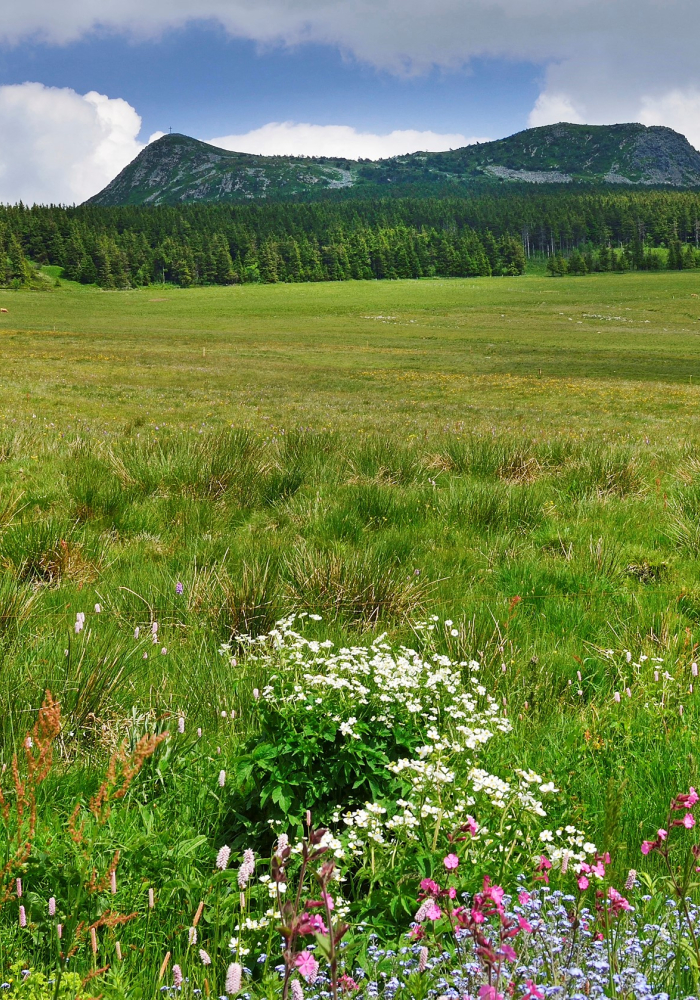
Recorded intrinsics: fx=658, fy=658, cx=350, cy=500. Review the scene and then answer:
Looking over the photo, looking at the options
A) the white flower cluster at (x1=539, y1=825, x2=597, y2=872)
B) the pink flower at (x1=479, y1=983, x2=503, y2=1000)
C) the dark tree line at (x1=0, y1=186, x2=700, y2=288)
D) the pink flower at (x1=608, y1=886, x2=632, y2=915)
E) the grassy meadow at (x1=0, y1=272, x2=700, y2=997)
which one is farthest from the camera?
the dark tree line at (x1=0, y1=186, x2=700, y2=288)

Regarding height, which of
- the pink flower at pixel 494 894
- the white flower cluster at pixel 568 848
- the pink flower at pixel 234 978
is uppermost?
the pink flower at pixel 234 978

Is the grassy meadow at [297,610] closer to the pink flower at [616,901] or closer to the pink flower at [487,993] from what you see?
the pink flower at [616,901]

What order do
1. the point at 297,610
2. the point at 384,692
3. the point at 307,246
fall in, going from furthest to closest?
the point at 307,246 → the point at 297,610 → the point at 384,692

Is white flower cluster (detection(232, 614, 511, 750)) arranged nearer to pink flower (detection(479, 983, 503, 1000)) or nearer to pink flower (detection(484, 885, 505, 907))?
pink flower (detection(484, 885, 505, 907))

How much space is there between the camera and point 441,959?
5.54ft

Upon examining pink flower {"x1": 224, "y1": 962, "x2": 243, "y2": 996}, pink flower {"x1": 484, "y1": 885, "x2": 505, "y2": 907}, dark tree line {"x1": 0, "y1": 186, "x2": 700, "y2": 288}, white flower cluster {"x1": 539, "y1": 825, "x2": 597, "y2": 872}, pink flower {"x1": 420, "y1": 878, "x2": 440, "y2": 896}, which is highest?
dark tree line {"x1": 0, "y1": 186, "x2": 700, "y2": 288}

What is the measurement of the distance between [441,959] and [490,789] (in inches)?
28.1

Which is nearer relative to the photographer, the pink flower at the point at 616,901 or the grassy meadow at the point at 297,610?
the pink flower at the point at 616,901

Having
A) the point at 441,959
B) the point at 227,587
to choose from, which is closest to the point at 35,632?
the point at 227,587

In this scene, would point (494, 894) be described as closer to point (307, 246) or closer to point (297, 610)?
point (297, 610)

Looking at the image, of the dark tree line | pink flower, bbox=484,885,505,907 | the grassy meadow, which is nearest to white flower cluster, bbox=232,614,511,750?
the grassy meadow

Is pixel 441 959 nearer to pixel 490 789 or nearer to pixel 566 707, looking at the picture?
pixel 490 789

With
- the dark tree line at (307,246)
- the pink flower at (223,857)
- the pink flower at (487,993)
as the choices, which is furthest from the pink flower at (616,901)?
the dark tree line at (307,246)

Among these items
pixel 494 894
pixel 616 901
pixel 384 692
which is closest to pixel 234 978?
pixel 494 894
